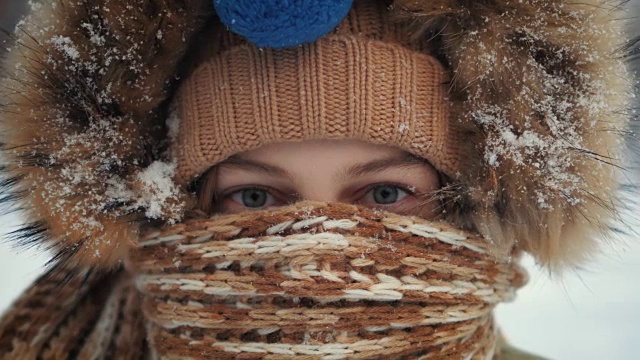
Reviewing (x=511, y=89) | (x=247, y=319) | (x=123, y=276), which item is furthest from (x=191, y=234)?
(x=511, y=89)

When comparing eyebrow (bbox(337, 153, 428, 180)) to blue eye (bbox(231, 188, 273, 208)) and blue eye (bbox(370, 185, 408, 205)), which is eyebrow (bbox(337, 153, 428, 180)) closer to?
blue eye (bbox(370, 185, 408, 205))

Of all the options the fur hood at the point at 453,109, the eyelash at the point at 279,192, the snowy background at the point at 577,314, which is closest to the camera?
the fur hood at the point at 453,109

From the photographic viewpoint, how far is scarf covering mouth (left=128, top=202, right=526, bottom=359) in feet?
3.41

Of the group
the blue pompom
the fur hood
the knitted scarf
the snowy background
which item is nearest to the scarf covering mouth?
the knitted scarf

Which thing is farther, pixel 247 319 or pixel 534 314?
pixel 534 314

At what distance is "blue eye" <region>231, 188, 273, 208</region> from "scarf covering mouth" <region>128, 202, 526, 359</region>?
0.38ft

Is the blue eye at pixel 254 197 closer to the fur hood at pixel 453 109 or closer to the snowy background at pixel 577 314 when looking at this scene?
the fur hood at pixel 453 109

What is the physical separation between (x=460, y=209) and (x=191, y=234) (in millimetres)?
489

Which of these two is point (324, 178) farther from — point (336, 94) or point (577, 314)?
point (577, 314)

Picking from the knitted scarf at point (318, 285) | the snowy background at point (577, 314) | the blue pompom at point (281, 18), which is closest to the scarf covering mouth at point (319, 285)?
the knitted scarf at point (318, 285)

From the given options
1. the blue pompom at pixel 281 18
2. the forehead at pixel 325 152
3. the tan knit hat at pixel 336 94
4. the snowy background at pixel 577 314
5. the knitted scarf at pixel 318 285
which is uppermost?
the blue pompom at pixel 281 18

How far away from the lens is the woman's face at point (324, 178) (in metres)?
1.13

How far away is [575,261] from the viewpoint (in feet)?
4.21

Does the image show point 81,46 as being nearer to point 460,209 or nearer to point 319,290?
point 319,290
